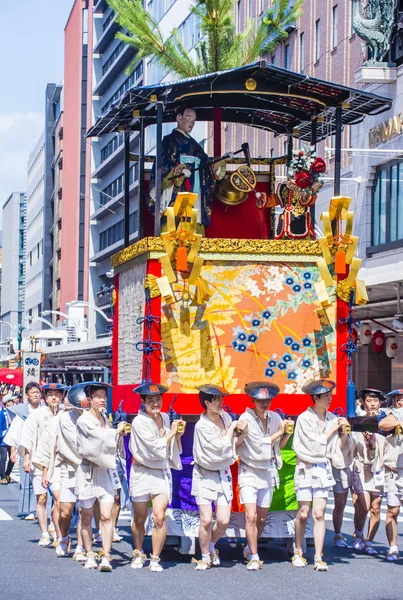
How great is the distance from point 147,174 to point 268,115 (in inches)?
70.6

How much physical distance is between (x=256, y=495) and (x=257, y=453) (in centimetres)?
44

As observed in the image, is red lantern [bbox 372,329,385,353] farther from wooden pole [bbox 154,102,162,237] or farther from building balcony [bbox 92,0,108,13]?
building balcony [bbox 92,0,108,13]

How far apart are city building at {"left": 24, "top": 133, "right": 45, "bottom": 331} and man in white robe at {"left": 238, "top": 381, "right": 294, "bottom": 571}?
4147 inches

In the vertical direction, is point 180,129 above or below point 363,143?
below

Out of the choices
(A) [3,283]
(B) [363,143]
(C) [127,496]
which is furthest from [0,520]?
(A) [3,283]

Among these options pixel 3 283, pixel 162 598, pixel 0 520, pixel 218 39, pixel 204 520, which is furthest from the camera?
pixel 3 283

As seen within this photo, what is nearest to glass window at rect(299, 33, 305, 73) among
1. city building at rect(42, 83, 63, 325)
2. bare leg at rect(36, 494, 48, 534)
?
bare leg at rect(36, 494, 48, 534)

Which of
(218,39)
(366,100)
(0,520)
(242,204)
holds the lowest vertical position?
(0,520)

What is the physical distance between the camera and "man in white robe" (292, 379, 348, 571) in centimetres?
1152

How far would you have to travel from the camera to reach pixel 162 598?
972cm

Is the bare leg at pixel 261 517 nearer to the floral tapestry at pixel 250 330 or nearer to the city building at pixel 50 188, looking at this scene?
the floral tapestry at pixel 250 330

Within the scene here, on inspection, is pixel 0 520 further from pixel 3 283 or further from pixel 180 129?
pixel 3 283

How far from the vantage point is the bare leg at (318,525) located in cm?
1130

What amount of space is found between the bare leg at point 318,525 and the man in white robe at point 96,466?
79.0 inches
